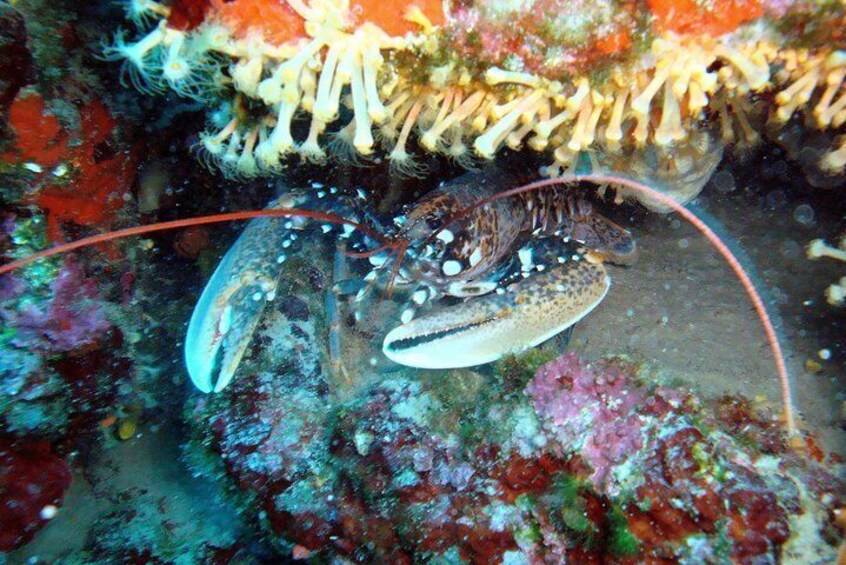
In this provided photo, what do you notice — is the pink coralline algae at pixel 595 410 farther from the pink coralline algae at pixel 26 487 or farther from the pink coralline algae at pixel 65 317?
the pink coralline algae at pixel 26 487

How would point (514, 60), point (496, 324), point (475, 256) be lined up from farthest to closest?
1. point (475, 256)
2. point (496, 324)
3. point (514, 60)

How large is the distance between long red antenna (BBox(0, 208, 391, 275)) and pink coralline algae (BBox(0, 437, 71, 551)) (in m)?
1.30

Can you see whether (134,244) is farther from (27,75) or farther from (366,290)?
(366,290)

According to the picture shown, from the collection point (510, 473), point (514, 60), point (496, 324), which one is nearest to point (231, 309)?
point (496, 324)

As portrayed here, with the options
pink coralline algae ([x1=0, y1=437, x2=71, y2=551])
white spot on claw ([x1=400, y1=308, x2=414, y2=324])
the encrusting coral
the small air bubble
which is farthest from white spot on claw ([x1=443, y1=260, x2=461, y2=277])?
pink coralline algae ([x1=0, y1=437, x2=71, y2=551])

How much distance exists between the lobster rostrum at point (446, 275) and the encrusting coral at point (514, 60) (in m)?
0.71

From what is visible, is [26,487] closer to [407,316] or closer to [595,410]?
[407,316]

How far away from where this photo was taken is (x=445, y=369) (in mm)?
3068

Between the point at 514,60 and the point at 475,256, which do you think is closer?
the point at 514,60

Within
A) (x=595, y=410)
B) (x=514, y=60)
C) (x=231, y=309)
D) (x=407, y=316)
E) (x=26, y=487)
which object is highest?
(x=514, y=60)

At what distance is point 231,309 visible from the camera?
3256 millimetres

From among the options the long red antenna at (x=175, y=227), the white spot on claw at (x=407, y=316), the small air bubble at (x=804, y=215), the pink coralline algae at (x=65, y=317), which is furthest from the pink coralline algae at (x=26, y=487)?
the small air bubble at (x=804, y=215)

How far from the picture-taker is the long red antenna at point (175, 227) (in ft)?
6.25

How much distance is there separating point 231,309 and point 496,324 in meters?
1.79
